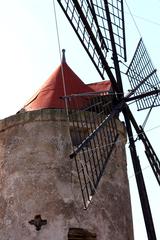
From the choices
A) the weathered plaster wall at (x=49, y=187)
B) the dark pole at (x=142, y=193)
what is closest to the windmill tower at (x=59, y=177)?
the weathered plaster wall at (x=49, y=187)

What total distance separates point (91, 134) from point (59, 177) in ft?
2.60

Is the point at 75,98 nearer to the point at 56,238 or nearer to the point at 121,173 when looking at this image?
the point at 121,173

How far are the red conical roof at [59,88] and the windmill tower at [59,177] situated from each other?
0.04 m

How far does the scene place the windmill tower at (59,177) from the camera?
7430 mm

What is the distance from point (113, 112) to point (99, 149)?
66 cm

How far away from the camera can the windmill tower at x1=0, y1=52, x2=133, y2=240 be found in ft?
24.4

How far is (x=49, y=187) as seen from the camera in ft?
25.0

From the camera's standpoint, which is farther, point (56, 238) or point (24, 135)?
point (24, 135)

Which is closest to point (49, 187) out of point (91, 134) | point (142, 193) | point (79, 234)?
point (79, 234)

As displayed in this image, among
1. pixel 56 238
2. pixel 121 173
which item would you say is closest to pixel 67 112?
pixel 121 173

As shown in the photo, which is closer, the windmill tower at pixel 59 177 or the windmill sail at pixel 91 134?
the windmill tower at pixel 59 177

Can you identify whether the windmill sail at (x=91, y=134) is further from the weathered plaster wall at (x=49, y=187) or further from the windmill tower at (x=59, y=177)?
the weathered plaster wall at (x=49, y=187)

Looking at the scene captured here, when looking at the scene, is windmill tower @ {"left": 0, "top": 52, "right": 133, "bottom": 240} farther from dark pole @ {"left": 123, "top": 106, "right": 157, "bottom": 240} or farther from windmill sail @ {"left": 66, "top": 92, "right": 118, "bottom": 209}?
dark pole @ {"left": 123, "top": 106, "right": 157, "bottom": 240}

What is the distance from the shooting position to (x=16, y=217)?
24.7 ft
